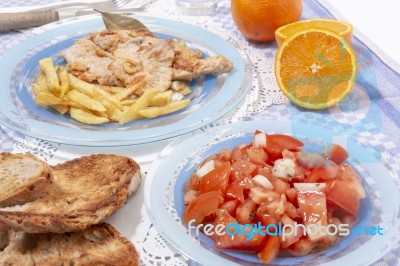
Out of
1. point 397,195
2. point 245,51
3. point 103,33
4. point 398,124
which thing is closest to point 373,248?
point 397,195

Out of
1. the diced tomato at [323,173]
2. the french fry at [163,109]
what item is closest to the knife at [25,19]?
the french fry at [163,109]

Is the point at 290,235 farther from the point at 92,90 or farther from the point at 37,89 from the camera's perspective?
the point at 37,89

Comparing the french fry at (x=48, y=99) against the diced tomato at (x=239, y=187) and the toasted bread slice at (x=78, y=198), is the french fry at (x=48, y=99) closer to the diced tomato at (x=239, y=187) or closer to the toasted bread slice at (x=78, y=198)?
the toasted bread slice at (x=78, y=198)

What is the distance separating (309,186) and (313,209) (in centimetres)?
9

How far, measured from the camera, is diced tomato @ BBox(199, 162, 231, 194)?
181 centimetres

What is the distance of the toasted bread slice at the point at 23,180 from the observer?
179 centimetres

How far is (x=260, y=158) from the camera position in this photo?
1.94 metres

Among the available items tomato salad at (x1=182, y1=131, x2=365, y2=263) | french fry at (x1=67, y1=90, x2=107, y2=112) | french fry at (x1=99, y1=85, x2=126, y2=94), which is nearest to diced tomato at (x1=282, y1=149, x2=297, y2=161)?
tomato salad at (x1=182, y1=131, x2=365, y2=263)

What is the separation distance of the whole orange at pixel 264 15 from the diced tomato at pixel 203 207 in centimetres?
149

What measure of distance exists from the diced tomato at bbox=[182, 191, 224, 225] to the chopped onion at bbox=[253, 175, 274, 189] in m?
0.13

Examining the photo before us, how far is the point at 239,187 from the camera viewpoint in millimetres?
1794

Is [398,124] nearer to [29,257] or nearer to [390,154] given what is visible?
[390,154]

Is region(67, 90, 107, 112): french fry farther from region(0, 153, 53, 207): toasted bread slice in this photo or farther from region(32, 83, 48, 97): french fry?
region(0, 153, 53, 207): toasted bread slice

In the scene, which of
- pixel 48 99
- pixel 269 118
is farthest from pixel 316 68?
pixel 48 99
